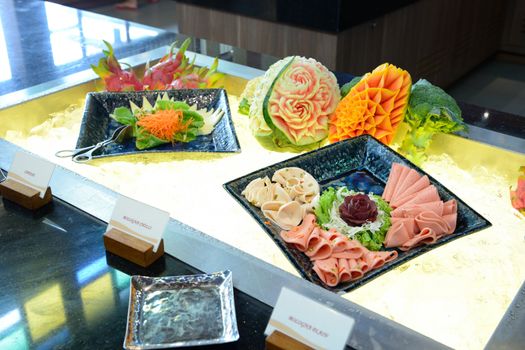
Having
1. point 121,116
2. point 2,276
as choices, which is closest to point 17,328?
point 2,276

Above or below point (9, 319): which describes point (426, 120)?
above

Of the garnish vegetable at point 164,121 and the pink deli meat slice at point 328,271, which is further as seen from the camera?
the garnish vegetable at point 164,121

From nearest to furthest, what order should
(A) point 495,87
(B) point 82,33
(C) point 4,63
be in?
(C) point 4,63 < (B) point 82,33 < (A) point 495,87

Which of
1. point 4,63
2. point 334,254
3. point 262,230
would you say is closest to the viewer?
point 334,254

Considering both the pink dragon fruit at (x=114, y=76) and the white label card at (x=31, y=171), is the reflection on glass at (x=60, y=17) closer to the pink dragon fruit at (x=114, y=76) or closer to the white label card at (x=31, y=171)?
the pink dragon fruit at (x=114, y=76)

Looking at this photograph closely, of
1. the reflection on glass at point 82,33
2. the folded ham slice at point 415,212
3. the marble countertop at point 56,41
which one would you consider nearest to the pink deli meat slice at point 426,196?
the folded ham slice at point 415,212

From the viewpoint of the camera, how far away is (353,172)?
122cm

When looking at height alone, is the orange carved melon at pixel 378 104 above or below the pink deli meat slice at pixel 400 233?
above

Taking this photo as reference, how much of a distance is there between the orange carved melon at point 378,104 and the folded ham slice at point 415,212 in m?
0.17

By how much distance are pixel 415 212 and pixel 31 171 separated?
0.71 meters

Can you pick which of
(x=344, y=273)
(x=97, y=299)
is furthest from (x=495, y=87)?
(x=97, y=299)

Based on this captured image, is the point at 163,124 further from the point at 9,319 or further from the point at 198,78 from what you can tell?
the point at 9,319

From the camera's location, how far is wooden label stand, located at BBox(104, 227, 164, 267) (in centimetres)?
88

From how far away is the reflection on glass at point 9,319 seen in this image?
0.78 metres
